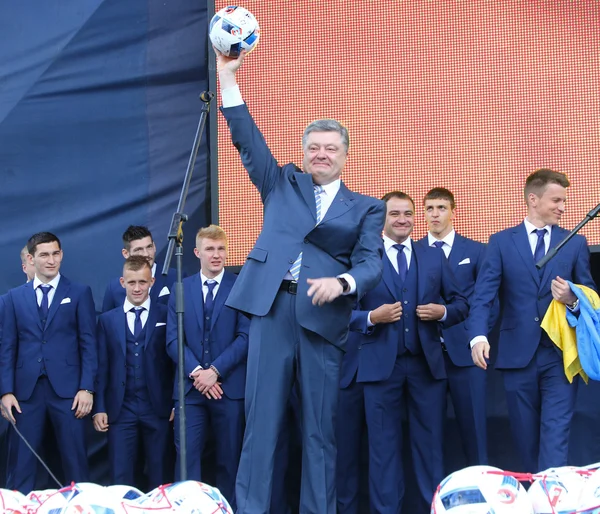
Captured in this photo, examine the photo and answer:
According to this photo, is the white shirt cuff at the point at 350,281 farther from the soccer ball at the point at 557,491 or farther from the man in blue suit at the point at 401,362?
the man in blue suit at the point at 401,362

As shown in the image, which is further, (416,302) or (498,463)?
(498,463)

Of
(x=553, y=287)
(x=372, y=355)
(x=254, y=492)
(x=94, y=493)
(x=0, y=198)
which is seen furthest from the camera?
(x=0, y=198)

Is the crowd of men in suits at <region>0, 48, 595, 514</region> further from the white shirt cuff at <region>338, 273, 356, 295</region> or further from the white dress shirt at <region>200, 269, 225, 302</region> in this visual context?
the white shirt cuff at <region>338, 273, 356, 295</region>

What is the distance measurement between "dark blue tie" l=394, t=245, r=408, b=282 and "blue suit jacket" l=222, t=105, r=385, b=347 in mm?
1328

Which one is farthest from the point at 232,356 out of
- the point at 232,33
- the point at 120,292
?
the point at 232,33

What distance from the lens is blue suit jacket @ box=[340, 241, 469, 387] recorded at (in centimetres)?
496

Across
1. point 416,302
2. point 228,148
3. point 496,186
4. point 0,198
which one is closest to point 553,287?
point 416,302

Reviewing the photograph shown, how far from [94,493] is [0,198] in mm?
3438

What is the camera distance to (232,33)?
3.71 meters

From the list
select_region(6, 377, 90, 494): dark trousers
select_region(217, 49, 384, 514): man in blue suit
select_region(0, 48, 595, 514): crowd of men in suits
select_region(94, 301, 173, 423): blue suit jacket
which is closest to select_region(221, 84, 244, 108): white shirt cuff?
select_region(217, 49, 384, 514): man in blue suit

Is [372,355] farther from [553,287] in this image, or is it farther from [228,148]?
[228,148]

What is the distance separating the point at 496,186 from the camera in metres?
5.53

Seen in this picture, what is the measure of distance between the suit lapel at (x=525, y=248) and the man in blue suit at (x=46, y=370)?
240 centimetres

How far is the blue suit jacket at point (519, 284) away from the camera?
15.1 feet
